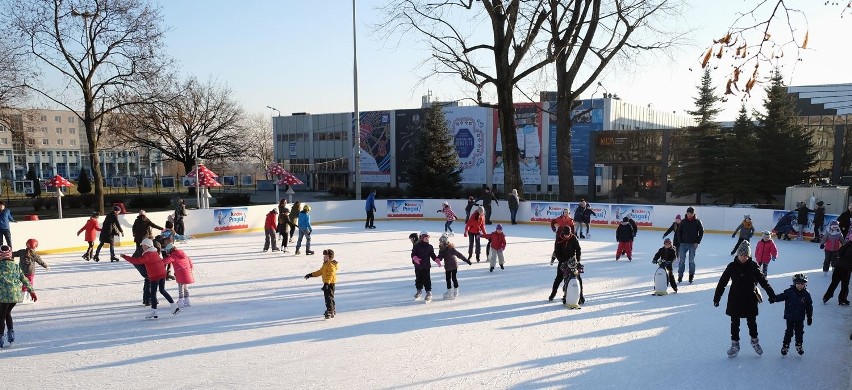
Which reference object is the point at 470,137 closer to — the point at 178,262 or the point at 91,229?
the point at 91,229

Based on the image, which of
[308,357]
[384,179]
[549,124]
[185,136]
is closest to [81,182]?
[185,136]

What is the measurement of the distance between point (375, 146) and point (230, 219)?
92.5 ft

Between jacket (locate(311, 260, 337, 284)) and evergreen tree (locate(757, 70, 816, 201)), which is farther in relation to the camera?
evergreen tree (locate(757, 70, 816, 201))

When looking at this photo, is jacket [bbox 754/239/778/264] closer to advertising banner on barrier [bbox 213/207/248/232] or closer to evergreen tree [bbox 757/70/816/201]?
advertising banner on barrier [bbox 213/207/248/232]

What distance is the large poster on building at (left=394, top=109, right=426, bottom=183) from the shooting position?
150 feet

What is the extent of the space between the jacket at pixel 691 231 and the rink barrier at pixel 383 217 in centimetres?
962

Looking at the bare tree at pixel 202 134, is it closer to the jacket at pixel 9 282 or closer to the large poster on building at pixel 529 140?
the large poster on building at pixel 529 140

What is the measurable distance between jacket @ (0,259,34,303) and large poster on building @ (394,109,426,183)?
126 feet

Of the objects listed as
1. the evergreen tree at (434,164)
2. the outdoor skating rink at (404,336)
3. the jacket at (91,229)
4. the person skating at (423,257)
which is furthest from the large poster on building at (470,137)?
the person skating at (423,257)

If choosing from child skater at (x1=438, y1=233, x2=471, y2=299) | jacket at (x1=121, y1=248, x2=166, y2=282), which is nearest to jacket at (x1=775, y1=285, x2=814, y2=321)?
child skater at (x1=438, y1=233, x2=471, y2=299)

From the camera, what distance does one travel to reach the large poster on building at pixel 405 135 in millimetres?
45656

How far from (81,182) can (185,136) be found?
8.22 m

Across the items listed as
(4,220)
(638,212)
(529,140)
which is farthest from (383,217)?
(529,140)

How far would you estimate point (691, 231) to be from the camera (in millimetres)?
10438
